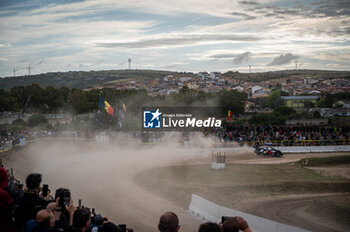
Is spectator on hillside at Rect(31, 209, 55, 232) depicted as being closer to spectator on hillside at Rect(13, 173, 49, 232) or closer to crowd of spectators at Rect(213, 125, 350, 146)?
spectator on hillside at Rect(13, 173, 49, 232)

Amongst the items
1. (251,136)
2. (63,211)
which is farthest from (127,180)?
(251,136)

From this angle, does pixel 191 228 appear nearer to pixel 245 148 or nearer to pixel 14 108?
pixel 245 148

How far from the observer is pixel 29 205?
5602 mm

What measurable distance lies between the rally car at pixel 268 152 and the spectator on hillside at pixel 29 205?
3189 centimetres

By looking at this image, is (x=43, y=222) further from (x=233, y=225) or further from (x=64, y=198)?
(x=233, y=225)

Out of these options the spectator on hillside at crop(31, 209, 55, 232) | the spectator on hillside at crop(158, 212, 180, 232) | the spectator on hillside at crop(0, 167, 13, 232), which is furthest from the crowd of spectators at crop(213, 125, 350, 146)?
the spectator on hillside at crop(0, 167, 13, 232)

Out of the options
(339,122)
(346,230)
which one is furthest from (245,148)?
(339,122)

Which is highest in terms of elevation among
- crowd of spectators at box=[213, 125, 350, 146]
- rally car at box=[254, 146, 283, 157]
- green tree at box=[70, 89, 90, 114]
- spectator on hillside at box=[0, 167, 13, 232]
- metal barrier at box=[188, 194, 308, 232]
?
spectator on hillside at box=[0, 167, 13, 232]

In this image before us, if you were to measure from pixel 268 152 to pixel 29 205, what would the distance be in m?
32.3

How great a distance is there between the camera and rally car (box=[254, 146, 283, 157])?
115 ft

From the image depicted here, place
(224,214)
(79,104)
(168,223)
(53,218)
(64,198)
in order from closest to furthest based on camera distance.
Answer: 1. (168,223)
2. (53,218)
3. (64,198)
4. (224,214)
5. (79,104)

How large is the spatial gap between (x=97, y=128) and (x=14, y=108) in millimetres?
25873

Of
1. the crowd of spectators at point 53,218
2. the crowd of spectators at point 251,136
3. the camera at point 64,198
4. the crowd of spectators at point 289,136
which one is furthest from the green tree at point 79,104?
the camera at point 64,198

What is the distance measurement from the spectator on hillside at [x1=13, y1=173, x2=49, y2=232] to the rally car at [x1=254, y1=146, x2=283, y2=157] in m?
31.9
